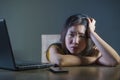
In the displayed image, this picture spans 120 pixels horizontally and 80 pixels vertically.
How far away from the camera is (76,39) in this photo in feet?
5.82

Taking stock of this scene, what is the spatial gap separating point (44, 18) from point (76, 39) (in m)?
1.33

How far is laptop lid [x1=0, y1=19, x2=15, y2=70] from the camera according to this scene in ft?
3.56

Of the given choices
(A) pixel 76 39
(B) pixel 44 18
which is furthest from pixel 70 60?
(B) pixel 44 18

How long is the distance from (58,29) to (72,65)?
4.94 ft

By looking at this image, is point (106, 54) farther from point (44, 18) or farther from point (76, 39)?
point (44, 18)

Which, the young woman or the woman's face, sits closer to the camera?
the young woman

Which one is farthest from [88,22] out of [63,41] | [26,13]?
[26,13]

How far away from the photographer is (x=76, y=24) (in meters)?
1.84

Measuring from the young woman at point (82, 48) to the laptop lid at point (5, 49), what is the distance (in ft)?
1.48

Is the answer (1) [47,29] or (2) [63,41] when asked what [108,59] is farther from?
(1) [47,29]

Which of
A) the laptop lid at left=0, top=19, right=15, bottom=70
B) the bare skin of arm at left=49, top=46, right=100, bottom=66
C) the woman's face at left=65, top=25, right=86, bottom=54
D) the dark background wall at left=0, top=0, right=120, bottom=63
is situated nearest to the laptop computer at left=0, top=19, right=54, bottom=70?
the laptop lid at left=0, top=19, right=15, bottom=70

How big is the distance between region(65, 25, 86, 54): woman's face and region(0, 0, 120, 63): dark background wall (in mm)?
1193

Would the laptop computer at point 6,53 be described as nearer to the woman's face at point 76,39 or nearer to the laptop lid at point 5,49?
the laptop lid at point 5,49

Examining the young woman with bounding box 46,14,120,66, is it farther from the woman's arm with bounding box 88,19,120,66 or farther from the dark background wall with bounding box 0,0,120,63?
the dark background wall with bounding box 0,0,120,63
